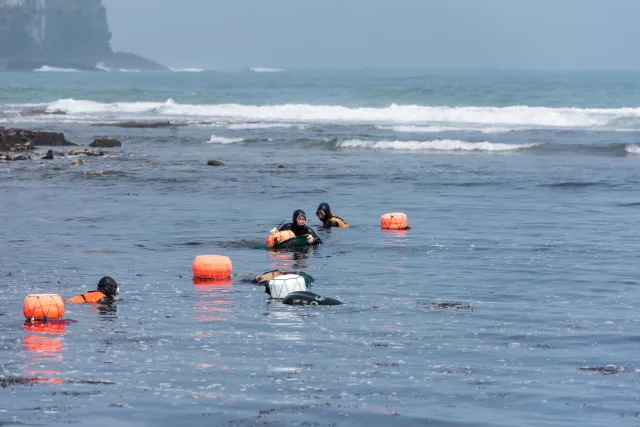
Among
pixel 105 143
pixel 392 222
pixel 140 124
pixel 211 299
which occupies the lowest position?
pixel 211 299

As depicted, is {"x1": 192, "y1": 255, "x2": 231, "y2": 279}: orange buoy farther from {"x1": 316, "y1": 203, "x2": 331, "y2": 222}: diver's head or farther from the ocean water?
{"x1": 316, "y1": 203, "x2": 331, "y2": 222}: diver's head

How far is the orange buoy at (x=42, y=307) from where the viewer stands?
50.2ft

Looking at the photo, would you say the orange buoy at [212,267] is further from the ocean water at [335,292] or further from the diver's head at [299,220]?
the diver's head at [299,220]

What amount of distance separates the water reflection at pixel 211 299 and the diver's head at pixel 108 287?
1231 mm

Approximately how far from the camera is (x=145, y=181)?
35.1 meters

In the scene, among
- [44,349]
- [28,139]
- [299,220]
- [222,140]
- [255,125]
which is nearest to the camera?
[44,349]

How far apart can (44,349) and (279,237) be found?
9.02 meters

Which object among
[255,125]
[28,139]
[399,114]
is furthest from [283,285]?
[399,114]

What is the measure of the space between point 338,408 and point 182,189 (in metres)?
22.5

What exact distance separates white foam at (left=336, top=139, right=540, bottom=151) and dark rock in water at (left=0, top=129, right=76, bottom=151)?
12368 mm

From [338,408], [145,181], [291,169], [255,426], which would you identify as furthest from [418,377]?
[291,169]

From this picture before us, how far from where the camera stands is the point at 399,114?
7681cm

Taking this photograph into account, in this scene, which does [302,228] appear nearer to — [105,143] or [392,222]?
[392,222]

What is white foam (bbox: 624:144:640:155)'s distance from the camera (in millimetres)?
46906
